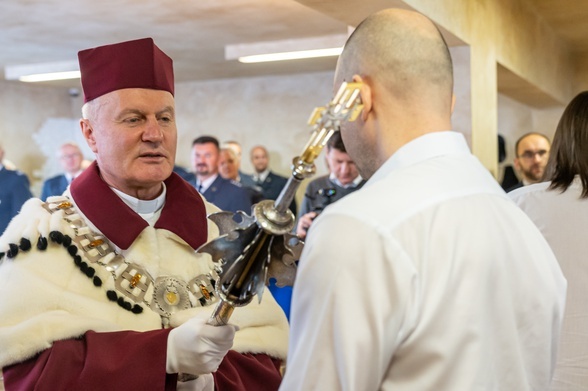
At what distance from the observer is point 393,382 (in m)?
1.48

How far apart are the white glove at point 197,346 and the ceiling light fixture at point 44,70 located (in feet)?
33.4

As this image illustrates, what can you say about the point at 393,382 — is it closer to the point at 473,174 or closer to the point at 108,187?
the point at 473,174

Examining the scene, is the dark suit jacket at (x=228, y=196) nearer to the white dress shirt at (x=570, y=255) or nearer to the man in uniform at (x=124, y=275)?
the white dress shirt at (x=570, y=255)

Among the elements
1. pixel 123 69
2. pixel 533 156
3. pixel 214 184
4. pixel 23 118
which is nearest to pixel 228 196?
pixel 214 184

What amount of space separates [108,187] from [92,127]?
0.61 feet

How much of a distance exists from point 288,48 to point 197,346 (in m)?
8.49

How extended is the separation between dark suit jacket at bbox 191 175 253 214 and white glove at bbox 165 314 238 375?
5.00 m

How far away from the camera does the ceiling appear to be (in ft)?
27.2

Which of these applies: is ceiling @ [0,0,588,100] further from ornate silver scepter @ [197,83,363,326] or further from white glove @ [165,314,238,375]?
ornate silver scepter @ [197,83,363,326]

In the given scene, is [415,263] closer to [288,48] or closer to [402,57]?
[402,57]

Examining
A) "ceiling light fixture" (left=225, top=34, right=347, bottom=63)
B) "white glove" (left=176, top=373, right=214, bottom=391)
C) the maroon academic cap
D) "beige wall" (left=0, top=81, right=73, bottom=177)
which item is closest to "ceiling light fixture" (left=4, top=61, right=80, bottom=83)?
"beige wall" (left=0, top=81, right=73, bottom=177)

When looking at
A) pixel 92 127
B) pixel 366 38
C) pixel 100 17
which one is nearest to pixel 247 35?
pixel 100 17

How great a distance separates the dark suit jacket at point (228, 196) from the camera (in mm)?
7289

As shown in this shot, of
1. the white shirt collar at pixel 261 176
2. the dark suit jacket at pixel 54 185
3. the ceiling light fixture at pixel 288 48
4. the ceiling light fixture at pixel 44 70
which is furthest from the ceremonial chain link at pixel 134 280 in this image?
the white shirt collar at pixel 261 176
